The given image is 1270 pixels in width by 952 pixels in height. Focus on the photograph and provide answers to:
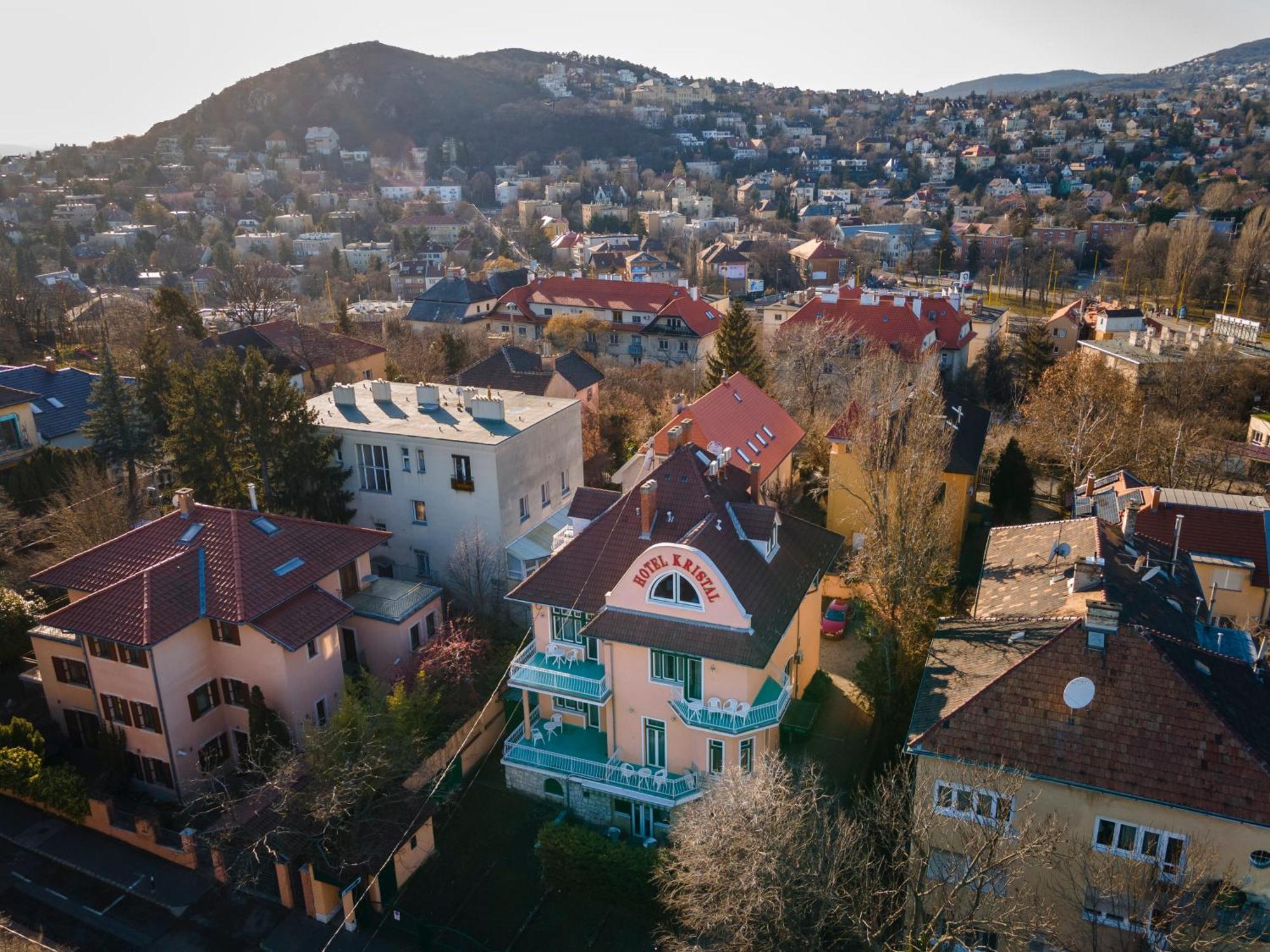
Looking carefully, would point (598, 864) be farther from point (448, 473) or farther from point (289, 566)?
point (448, 473)

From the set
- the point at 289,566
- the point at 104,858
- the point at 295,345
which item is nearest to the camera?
the point at 104,858

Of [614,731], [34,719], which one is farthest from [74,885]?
[614,731]

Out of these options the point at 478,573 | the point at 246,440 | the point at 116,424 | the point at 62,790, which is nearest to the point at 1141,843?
the point at 478,573

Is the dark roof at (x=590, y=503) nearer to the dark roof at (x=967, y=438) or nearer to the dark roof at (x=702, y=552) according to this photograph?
the dark roof at (x=702, y=552)

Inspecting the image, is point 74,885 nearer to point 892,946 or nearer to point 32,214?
point 892,946

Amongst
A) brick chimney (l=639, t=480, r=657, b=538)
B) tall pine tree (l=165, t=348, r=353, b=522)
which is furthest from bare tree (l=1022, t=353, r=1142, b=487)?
tall pine tree (l=165, t=348, r=353, b=522)
